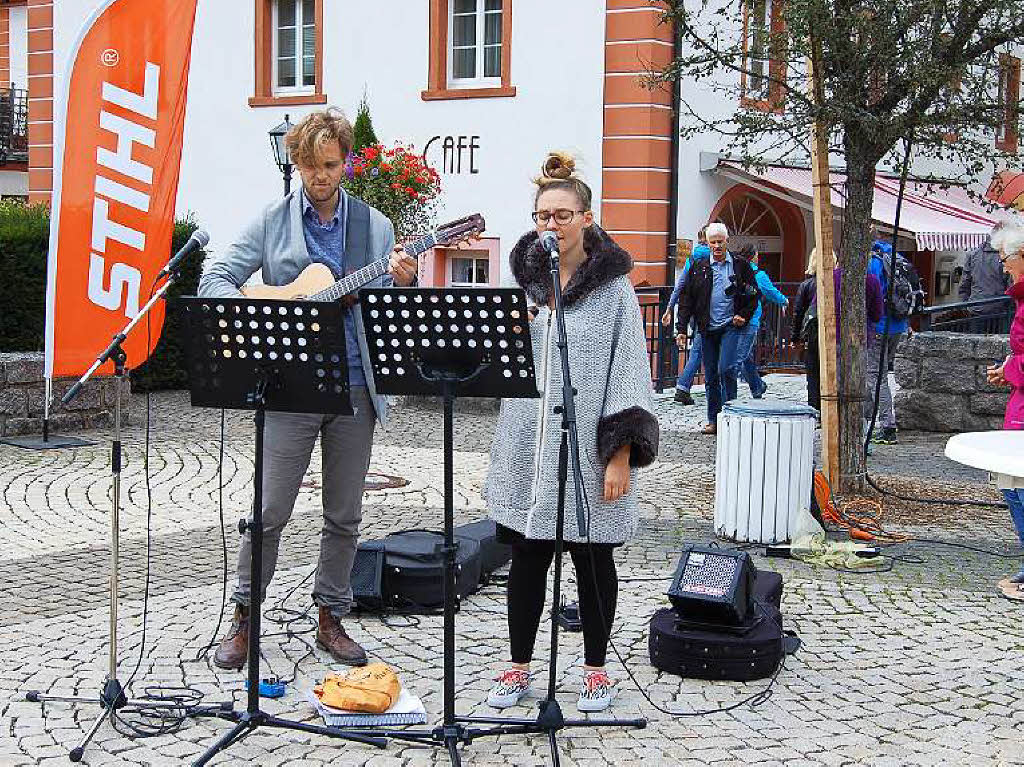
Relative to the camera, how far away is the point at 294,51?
65.3 ft

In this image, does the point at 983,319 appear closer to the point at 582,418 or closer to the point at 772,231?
the point at 772,231

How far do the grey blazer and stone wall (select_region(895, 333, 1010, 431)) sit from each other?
849cm

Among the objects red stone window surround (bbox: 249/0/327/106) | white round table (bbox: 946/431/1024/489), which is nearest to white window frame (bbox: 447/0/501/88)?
red stone window surround (bbox: 249/0/327/106)

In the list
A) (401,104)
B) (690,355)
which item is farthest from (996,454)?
(401,104)

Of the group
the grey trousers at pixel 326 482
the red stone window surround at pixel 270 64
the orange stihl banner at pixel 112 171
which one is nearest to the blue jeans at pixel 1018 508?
the grey trousers at pixel 326 482

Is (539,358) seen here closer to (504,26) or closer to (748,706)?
(748,706)

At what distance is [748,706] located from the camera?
5203 millimetres

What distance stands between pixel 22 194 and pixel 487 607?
22.8 m

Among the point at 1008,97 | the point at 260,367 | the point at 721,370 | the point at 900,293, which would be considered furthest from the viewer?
the point at 721,370

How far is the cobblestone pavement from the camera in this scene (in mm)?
4742

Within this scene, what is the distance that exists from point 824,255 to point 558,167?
12.7 feet

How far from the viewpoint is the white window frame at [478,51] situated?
59.0ft

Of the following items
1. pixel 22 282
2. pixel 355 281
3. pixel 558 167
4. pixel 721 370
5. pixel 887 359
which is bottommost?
pixel 721 370

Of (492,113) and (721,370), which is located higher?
(492,113)
